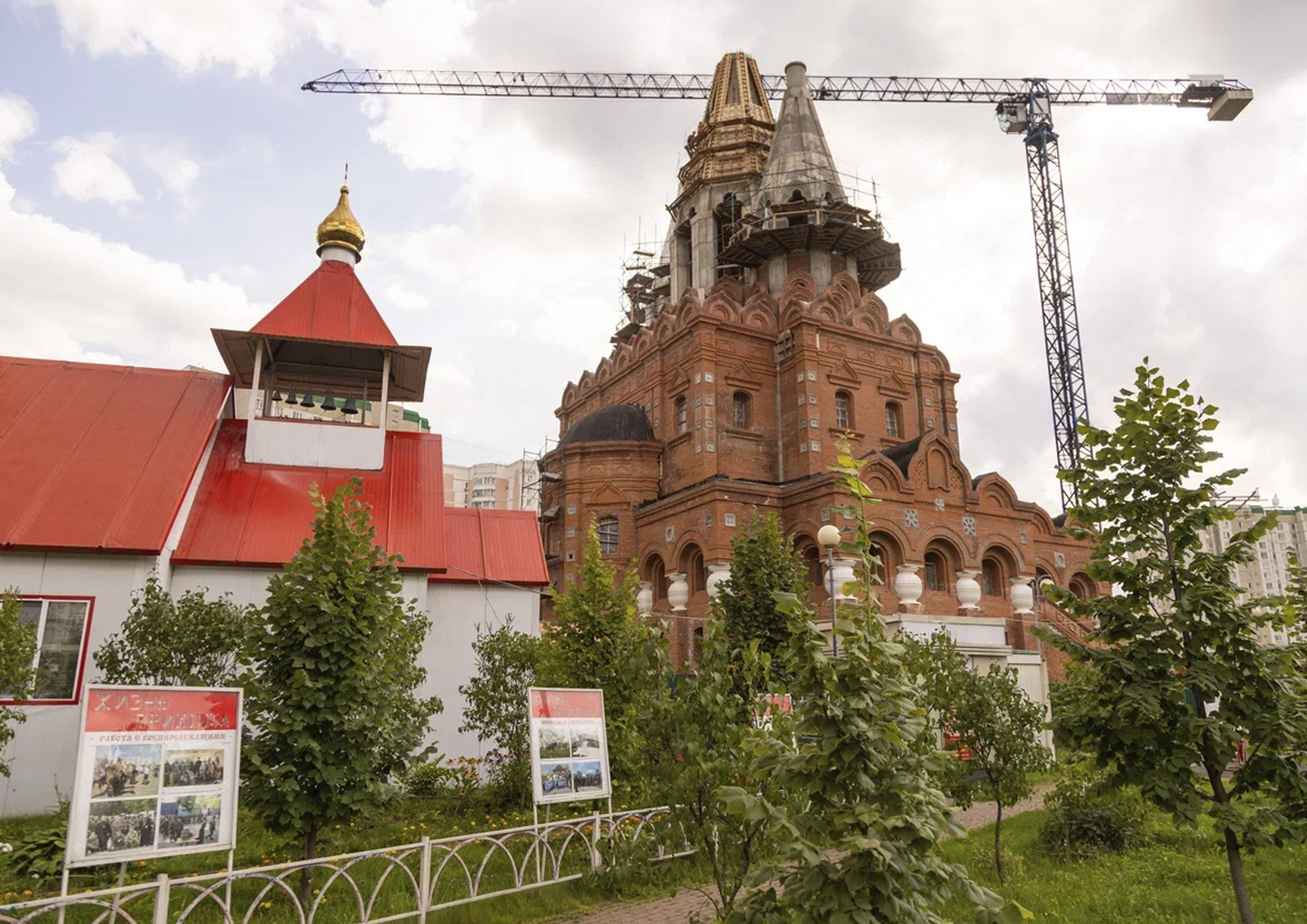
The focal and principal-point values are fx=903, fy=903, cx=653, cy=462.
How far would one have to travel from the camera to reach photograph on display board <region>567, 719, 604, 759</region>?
10570 millimetres

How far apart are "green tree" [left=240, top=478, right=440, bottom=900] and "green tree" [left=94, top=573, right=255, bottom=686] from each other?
8.68 ft

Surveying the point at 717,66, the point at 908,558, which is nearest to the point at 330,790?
the point at 908,558

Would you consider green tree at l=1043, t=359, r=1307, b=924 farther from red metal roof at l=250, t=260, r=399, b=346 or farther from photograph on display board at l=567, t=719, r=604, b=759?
red metal roof at l=250, t=260, r=399, b=346

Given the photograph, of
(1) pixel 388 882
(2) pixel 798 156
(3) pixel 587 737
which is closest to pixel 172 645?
(1) pixel 388 882

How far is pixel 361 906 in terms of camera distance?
7.57 meters

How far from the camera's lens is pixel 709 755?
723cm

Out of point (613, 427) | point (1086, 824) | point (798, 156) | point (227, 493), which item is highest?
point (798, 156)

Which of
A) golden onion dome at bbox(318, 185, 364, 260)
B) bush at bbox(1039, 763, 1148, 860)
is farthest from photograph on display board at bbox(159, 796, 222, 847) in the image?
golden onion dome at bbox(318, 185, 364, 260)

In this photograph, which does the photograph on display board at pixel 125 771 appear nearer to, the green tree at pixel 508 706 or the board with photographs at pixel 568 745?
the board with photographs at pixel 568 745

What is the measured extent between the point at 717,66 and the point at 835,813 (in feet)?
161

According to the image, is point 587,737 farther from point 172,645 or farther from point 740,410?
point 740,410

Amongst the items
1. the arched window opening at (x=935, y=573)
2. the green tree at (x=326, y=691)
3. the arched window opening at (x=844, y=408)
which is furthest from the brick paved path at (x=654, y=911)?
the arched window opening at (x=844, y=408)

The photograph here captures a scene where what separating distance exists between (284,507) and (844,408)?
21.1 metres

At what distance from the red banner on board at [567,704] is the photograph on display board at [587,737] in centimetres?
7
